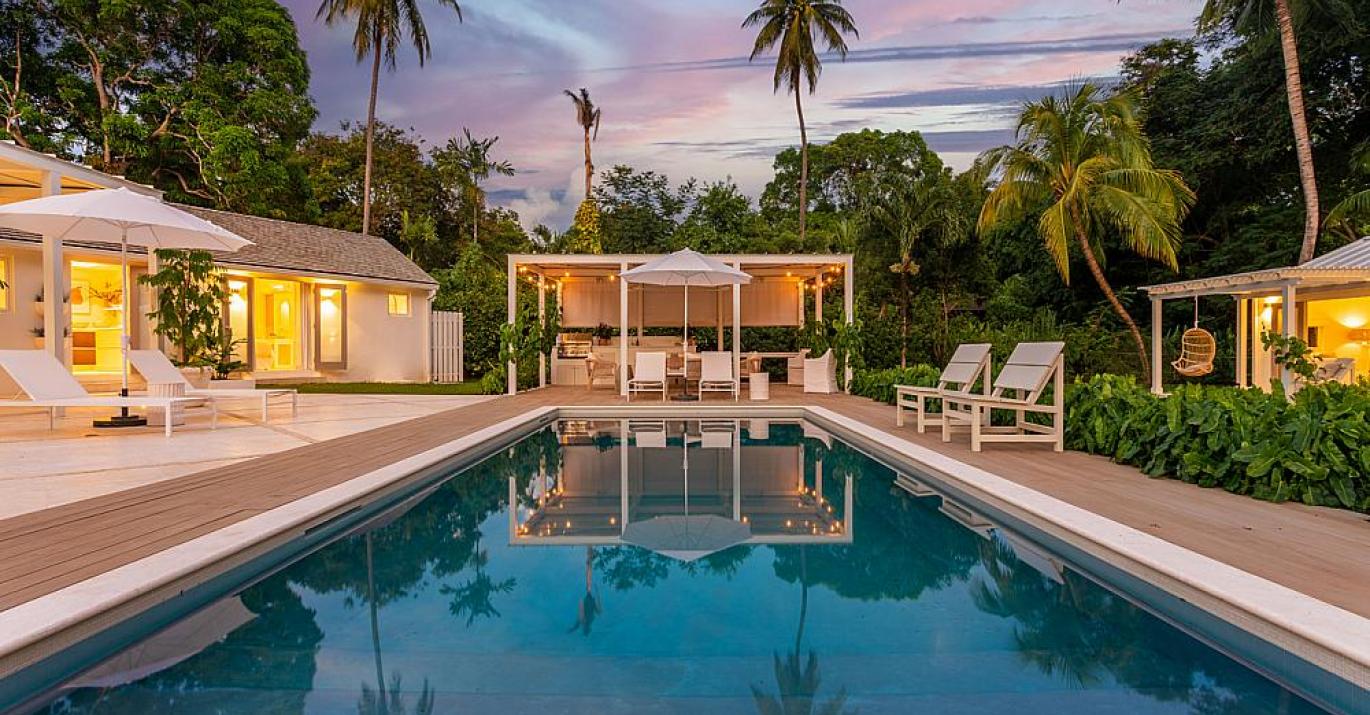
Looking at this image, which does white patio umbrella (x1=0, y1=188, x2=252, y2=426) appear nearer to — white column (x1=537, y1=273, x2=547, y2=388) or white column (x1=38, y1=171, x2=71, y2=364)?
white column (x1=38, y1=171, x2=71, y2=364)

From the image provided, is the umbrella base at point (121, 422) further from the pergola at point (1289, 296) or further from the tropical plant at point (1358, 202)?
the tropical plant at point (1358, 202)

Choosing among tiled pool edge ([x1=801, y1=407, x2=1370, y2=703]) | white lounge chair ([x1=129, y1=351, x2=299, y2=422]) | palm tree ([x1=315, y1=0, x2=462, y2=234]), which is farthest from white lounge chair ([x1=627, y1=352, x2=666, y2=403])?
palm tree ([x1=315, y1=0, x2=462, y2=234])

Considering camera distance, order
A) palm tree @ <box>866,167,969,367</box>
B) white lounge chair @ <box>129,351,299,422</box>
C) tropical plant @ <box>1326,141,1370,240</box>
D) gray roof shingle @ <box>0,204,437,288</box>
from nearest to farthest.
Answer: white lounge chair @ <box>129,351,299,422</box> → tropical plant @ <box>1326,141,1370,240</box> → gray roof shingle @ <box>0,204,437,288</box> → palm tree @ <box>866,167,969,367</box>

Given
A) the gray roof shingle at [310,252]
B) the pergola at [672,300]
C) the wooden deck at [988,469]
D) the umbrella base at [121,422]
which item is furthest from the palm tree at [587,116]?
the wooden deck at [988,469]

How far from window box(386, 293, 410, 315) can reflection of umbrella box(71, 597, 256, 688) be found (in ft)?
54.0

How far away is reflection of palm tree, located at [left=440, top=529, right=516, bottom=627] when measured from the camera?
10.8ft

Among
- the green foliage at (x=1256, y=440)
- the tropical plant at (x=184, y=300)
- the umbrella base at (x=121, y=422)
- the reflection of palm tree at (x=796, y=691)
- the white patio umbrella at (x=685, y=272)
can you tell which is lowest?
the reflection of palm tree at (x=796, y=691)

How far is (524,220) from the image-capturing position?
3525 centimetres

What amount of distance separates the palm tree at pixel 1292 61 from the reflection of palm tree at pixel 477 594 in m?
16.4

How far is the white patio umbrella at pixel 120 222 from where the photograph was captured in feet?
24.4

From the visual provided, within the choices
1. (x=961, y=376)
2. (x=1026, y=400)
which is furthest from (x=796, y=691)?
(x=961, y=376)

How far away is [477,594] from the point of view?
3.54 m

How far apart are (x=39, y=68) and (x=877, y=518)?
88.4 ft

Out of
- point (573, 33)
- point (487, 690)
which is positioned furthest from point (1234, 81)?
point (487, 690)
